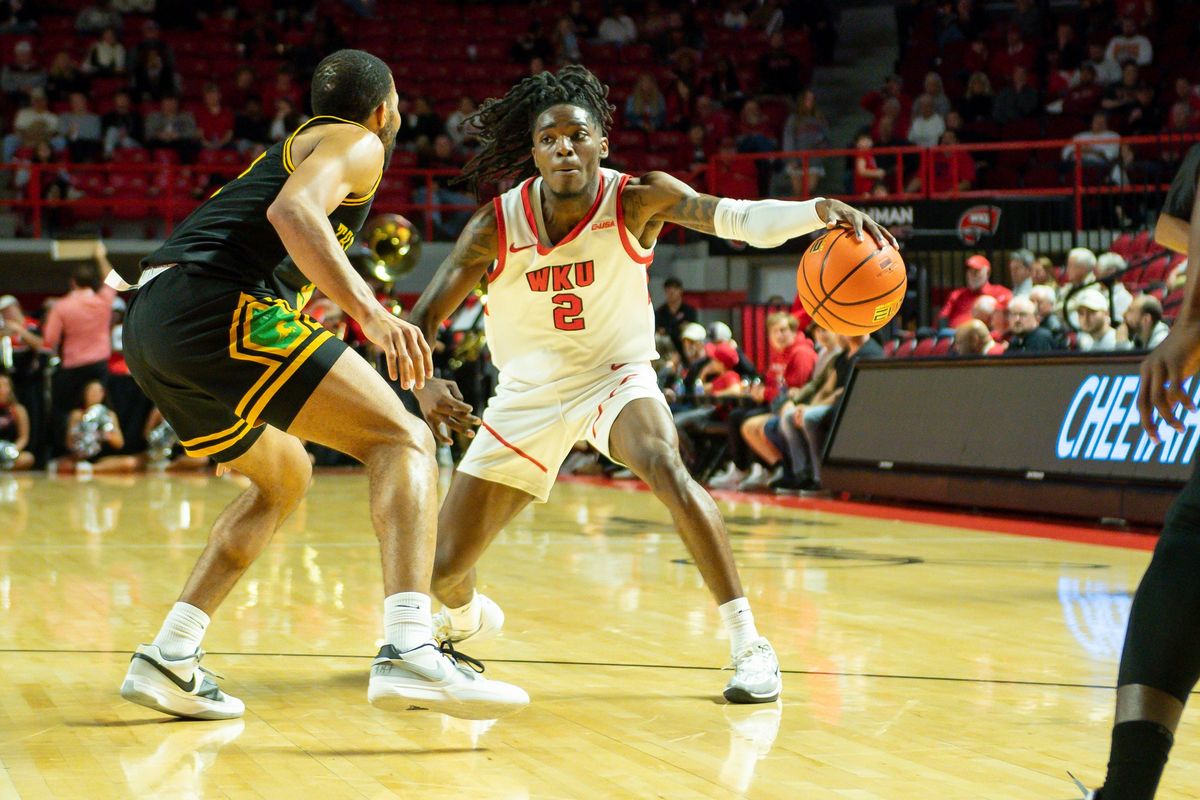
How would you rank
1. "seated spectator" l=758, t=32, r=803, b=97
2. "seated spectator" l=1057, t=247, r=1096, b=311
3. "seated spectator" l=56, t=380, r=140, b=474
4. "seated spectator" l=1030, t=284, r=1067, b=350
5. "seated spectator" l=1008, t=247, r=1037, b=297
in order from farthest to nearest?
"seated spectator" l=758, t=32, r=803, b=97
"seated spectator" l=56, t=380, r=140, b=474
"seated spectator" l=1008, t=247, r=1037, b=297
"seated spectator" l=1057, t=247, r=1096, b=311
"seated spectator" l=1030, t=284, r=1067, b=350

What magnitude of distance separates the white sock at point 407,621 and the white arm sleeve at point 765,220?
5.13 ft

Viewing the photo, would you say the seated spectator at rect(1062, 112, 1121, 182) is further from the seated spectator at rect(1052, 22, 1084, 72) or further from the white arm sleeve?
the white arm sleeve

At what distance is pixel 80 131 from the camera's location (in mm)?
20719

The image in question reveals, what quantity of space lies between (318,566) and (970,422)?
16.1 feet

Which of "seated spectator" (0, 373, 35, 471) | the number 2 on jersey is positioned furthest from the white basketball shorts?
"seated spectator" (0, 373, 35, 471)

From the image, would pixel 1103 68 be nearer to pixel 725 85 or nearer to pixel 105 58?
pixel 725 85

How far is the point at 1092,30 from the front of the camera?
68.3 ft

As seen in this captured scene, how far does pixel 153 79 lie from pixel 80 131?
51.8 inches

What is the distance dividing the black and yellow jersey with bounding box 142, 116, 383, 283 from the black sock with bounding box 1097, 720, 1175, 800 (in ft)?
8.30

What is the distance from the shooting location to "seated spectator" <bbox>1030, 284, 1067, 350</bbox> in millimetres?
11436

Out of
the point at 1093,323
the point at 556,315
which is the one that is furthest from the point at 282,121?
the point at 556,315

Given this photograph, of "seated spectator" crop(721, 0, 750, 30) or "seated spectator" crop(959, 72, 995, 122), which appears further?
"seated spectator" crop(721, 0, 750, 30)

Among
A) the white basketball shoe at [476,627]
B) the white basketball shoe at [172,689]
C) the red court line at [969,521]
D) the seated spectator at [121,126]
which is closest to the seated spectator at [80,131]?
the seated spectator at [121,126]

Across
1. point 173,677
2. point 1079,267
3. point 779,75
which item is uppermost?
point 779,75
